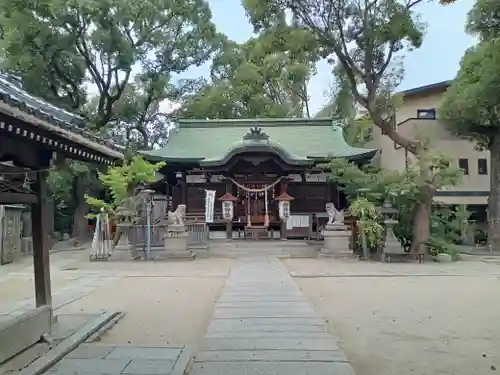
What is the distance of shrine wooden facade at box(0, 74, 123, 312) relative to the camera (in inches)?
197

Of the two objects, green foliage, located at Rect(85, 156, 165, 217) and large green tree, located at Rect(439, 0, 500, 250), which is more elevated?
large green tree, located at Rect(439, 0, 500, 250)

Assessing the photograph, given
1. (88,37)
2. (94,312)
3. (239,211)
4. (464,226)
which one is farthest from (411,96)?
(94,312)

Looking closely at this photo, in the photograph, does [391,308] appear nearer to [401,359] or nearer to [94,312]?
[401,359]

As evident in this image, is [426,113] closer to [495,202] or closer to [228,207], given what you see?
[495,202]

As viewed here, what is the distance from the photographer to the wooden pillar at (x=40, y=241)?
6.12 metres

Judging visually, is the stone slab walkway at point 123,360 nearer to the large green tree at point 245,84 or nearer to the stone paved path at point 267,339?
the stone paved path at point 267,339

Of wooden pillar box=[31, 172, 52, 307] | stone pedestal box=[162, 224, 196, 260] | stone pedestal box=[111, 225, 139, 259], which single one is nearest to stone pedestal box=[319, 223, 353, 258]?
stone pedestal box=[162, 224, 196, 260]

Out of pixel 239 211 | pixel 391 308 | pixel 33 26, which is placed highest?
pixel 33 26

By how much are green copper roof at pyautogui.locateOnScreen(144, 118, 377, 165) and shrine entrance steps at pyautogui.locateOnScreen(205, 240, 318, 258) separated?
3336mm

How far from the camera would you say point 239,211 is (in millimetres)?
22125

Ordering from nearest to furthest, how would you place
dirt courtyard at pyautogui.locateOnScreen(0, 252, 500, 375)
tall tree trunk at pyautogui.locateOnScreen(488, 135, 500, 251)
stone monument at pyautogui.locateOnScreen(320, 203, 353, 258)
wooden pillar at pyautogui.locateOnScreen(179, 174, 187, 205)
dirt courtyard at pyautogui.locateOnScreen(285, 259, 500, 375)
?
dirt courtyard at pyautogui.locateOnScreen(285, 259, 500, 375) < dirt courtyard at pyautogui.locateOnScreen(0, 252, 500, 375) < stone monument at pyautogui.locateOnScreen(320, 203, 353, 258) < tall tree trunk at pyautogui.locateOnScreen(488, 135, 500, 251) < wooden pillar at pyautogui.locateOnScreen(179, 174, 187, 205)

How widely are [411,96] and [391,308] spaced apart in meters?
23.2

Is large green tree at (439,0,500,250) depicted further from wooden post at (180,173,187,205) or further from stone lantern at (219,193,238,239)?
wooden post at (180,173,187,205)

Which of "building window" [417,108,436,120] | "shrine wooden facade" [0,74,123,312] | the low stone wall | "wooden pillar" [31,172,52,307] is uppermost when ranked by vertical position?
"building window" [417,108,436,120]
